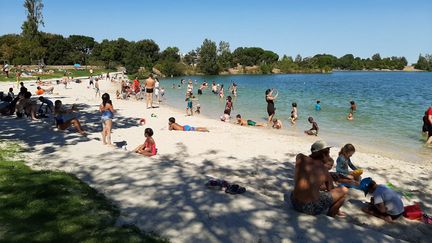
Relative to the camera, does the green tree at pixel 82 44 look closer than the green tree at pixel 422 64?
Yes

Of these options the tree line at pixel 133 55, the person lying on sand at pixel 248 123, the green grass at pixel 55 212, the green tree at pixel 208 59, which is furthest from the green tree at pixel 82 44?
the green grass at pixel 55 212

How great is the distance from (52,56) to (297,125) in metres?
86.2

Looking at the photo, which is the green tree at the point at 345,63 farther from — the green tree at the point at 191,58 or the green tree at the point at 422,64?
the green tree at the point at 191,58

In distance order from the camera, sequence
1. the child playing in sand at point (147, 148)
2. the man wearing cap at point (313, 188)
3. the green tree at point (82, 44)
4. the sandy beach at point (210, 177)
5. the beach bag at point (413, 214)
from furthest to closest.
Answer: the green tree at point (82, 44) < the child playing in sand at point (147, 148) < the beach bag at point (413, 214) < the man wearing cap at point (313, 188) < the sandy beach at point (210, 177)

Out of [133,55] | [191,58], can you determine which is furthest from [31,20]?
[191,58]

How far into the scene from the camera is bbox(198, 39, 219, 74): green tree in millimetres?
111312

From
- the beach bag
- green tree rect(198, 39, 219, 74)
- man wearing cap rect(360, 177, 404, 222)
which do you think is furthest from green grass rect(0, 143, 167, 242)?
green tree rect(198, 39, 219, 74)

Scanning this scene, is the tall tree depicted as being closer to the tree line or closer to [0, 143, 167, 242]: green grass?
the tree line

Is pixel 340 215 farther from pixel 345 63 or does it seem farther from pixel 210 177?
pixel 345 63

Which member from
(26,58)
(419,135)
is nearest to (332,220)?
(419,135)

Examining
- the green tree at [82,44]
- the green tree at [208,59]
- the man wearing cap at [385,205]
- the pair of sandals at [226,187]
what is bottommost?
the man wearing cap at [385,205]

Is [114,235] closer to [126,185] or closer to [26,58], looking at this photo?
[126,185]

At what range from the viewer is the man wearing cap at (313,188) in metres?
5.75

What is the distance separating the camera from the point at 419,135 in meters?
16.5
